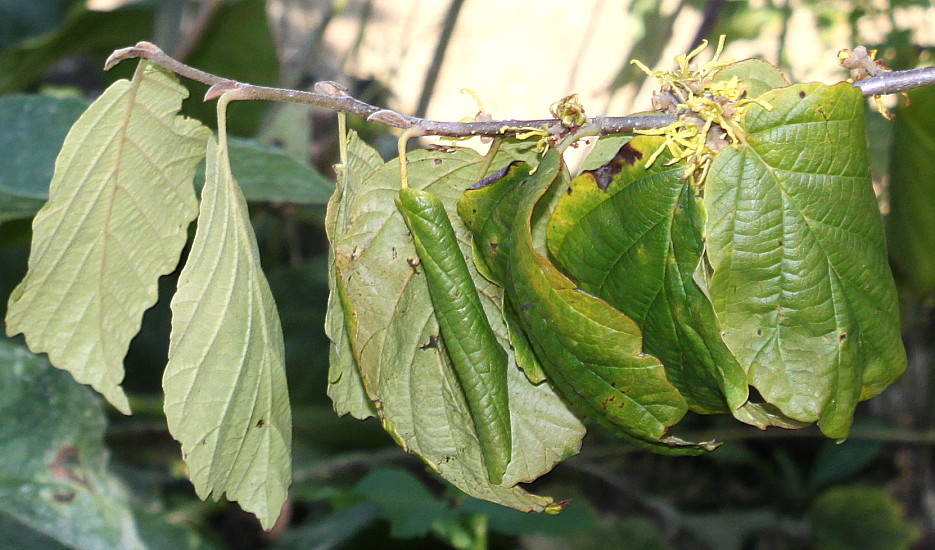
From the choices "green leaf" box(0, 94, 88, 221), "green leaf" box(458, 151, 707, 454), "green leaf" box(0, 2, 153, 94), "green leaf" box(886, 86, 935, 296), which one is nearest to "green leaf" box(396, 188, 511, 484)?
"green leaf" box(458, 151, 707, 454)

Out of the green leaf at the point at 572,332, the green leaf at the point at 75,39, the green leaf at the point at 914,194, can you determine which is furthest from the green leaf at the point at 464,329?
the green leaf at the point at 75,39

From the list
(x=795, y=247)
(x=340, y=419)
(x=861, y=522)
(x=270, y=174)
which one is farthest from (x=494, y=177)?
(x=861, y=522)

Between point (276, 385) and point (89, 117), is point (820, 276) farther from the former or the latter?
point (89, 117)

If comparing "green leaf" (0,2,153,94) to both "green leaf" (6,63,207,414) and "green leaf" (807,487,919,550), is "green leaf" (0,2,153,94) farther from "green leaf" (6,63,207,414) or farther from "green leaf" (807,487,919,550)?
"green leaf" (807,487,919,550)

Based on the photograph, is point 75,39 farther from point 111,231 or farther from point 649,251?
point 649,251

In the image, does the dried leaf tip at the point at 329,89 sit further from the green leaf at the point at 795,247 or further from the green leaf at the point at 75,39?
the green leaf at the point at 75,39

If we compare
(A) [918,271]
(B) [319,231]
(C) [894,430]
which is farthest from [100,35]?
(C) [894,430]
